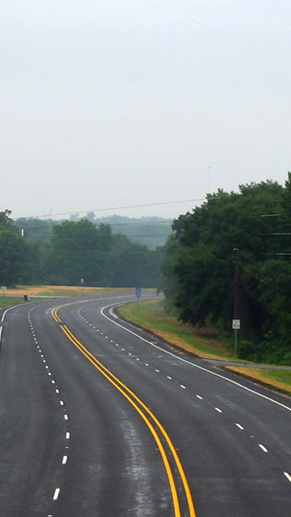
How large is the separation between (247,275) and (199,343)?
7879 mm

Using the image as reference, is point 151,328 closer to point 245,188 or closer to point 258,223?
point 258,223

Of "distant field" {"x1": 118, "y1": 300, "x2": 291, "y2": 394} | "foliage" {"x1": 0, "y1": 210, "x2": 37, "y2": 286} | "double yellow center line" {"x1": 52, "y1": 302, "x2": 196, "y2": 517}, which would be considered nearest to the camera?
"double yellow center line" {"x1": 52, "y1": 302, "x2": 196, "y2": 517}

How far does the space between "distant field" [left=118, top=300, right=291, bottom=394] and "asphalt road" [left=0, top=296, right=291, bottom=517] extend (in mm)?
1732

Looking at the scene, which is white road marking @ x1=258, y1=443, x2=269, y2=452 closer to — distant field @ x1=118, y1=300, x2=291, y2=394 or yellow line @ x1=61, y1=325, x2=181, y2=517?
yellow line @ x1=61, y1=325, x2=181, y2=517

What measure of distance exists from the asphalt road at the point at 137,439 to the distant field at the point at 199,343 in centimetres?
173

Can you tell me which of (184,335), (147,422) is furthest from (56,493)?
(184,335)

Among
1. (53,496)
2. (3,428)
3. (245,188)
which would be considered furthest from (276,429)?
(245,188)

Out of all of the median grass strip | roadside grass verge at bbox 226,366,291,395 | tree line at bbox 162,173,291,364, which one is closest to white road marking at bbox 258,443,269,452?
roadside grass verge at bbox 226,366,291,395

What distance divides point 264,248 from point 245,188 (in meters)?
17.9

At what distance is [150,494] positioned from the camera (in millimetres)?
22234

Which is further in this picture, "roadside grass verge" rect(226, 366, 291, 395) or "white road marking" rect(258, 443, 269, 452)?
"roadside grass verge" rect(226, 366, 291, 395)

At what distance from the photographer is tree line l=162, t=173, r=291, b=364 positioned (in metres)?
76.4

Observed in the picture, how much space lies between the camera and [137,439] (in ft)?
99.7

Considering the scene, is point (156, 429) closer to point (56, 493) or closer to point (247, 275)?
point (56, 493)
